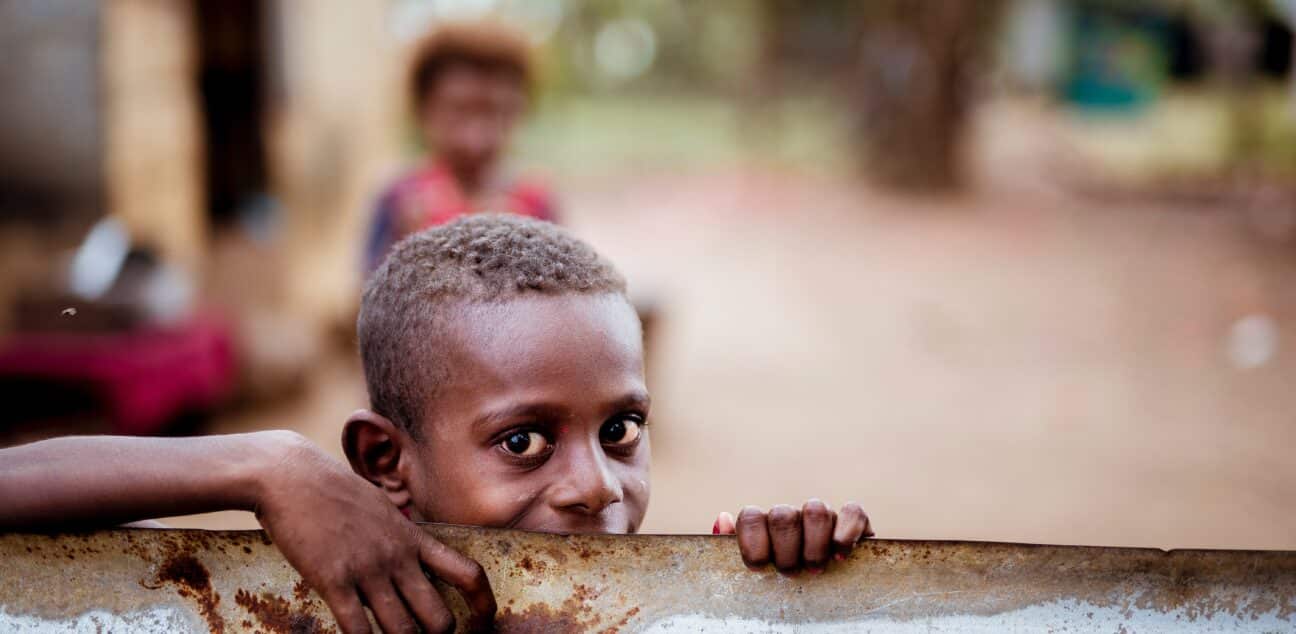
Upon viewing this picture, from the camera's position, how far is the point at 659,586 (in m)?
1.22

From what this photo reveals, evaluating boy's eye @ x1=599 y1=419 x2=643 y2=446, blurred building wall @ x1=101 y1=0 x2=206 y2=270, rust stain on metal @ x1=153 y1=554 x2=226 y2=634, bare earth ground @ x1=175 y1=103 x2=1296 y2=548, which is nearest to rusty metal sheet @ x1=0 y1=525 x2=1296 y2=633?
rust stain on metal @ x1=153 y1=554 x2=226 y2=634

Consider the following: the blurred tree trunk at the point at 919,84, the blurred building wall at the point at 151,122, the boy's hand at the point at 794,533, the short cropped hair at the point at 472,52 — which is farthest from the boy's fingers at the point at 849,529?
the blurred tree trunk at the point at 919,84

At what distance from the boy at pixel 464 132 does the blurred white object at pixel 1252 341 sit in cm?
586

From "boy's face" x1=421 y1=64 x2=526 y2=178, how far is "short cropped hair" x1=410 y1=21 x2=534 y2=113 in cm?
3

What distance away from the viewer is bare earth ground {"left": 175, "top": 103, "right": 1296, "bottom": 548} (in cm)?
517

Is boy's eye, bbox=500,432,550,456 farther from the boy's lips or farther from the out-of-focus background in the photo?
the out-of-focus background

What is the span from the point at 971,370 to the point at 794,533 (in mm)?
7025

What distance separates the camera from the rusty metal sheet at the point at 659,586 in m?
1.21

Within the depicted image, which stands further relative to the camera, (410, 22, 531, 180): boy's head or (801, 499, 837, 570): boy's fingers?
(410, 22, 531, 180): boy's head

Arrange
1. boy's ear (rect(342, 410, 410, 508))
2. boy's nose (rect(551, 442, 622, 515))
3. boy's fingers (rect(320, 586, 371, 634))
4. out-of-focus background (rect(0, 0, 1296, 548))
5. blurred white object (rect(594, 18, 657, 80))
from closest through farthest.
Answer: boy's fingers (rect(320, 586, 371, 634)), boy's nose (rect(551, 442, 622, 515)), boy's ear (rect(342, 410, 410, 508)), out-of-focus background (rect(0, 0, 1296, 548)), blurred white object (rect(594, 18, 657, 80))

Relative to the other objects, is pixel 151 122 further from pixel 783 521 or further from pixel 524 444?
pixel 783 521

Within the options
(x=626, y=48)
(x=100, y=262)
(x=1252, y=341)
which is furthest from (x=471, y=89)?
(x=626, y=48)

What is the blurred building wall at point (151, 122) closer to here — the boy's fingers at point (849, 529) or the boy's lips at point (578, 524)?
the boy's lips at point (578, 524)

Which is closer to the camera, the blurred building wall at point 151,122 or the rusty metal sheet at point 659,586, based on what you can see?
the rusty metal sheet at point 659,586
